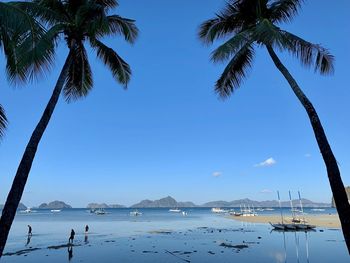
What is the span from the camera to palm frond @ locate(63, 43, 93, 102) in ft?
56.2

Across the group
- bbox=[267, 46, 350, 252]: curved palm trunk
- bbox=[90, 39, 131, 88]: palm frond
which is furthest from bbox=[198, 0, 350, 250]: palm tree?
bbox=[90, 39, 131, 88]: palm frond

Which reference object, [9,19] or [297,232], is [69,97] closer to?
[9,19]

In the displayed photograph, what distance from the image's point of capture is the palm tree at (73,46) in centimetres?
1046

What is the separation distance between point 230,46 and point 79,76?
8.11 metres

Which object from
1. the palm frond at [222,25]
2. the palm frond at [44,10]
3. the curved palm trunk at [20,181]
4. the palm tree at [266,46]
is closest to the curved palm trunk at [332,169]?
the palm tree at [266,46]

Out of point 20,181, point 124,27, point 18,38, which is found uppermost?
point 124,27

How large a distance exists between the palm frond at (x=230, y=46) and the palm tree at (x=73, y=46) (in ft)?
15.1

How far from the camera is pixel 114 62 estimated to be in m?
17.8

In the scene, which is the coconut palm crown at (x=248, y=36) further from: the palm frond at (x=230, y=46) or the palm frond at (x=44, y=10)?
the palm frond at (x=44, y=10)

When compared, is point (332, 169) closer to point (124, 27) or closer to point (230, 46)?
point (230, 46)

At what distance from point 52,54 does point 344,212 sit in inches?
444

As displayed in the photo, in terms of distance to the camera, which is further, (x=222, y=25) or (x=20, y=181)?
(x=222, y=25)

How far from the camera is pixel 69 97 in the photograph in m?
19.0

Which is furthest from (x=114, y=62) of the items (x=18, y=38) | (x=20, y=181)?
(x=20, y=181)
